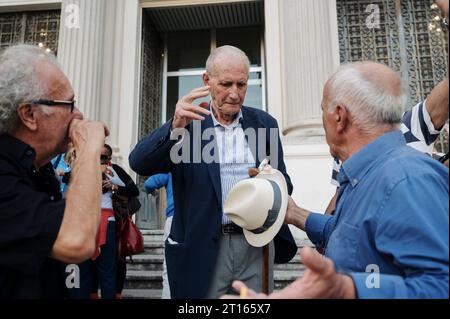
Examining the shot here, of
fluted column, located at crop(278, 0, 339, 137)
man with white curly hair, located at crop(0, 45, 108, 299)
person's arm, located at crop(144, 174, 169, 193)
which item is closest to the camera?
man with white curly hair, located at crop(0, 45, 108, 299)

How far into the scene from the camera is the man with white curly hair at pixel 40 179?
1304mm

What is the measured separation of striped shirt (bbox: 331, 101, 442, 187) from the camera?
2.54m

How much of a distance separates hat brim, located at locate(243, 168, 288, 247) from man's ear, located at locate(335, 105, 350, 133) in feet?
2.05

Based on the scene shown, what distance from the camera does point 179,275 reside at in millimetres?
2227

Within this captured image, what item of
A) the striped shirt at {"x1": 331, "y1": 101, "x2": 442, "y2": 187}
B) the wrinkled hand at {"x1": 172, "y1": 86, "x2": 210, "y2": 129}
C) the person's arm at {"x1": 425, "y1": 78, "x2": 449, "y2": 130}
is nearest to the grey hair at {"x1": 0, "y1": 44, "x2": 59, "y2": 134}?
the wrinkled hand at {"x1": 172, "y1": 86, "x2": 210, "y2": 129}

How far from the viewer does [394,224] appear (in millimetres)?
1161

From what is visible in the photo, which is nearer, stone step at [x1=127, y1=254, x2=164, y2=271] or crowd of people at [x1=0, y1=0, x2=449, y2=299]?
crowd of people at [x1=0, y1=0, x2=449, y2=299]

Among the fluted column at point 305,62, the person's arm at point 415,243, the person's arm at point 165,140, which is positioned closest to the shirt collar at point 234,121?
the person's arm at point 165,140

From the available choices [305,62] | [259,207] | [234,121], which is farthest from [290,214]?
[305,62]

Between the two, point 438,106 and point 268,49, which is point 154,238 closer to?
point 268,49

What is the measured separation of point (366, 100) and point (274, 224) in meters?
0.83

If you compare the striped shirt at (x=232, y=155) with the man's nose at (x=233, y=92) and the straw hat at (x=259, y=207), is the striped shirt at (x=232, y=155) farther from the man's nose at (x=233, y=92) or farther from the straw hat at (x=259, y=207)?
the straw hat at (x=259, y=207)

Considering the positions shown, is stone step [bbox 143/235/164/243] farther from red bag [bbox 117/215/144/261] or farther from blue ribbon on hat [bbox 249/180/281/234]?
blue ribbon on hat [bbox 249/180/281/234]

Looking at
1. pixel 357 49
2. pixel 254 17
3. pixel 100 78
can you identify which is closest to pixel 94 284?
pixel 100 78
